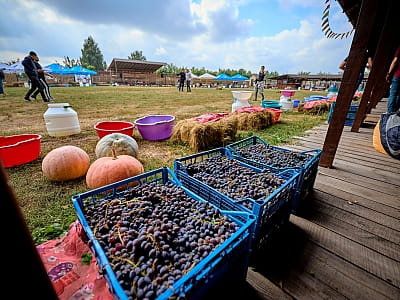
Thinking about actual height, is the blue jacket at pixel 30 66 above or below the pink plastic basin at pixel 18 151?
above

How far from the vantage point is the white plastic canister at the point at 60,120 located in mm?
3092

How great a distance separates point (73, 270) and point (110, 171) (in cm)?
79

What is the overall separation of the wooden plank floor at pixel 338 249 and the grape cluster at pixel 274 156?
381mm

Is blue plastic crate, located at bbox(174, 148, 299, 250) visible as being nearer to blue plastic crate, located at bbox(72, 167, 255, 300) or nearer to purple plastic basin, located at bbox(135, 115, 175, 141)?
blue plastic crate, located at bbox(72, 167, 255, 300)

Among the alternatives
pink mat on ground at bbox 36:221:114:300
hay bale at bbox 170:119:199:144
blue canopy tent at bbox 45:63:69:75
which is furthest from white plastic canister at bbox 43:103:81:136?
blue canopy tent at bbox 45:63:69:75

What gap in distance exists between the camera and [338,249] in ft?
3.92

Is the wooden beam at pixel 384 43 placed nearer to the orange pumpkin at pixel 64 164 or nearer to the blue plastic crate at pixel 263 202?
the blue plastic crate at pixel 263 202

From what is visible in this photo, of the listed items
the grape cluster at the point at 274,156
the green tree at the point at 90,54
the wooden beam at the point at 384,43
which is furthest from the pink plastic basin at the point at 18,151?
the green tree at the point at 90,54

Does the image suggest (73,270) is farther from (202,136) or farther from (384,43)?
(384,43)

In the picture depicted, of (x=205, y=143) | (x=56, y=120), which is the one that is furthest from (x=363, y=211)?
(x=56, y=120)

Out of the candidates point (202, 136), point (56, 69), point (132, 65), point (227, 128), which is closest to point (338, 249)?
point (202, 136)

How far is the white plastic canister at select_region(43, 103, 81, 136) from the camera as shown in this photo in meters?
3.09

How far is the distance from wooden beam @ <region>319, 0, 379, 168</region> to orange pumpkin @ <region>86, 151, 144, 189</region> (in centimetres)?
225

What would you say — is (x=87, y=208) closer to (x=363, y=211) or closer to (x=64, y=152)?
(x=64, y=152)
